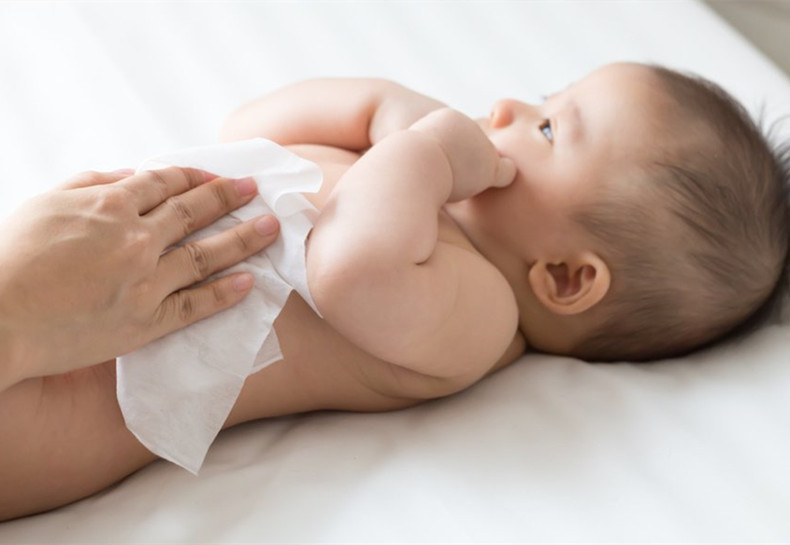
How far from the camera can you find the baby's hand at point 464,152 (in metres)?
1.19

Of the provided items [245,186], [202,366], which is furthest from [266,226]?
[202,366]

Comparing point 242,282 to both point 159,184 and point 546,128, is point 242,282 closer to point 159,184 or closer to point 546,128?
point 159,184

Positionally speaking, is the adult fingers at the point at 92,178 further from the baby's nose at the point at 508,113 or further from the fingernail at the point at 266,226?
the baby's nose at the point at 508,113

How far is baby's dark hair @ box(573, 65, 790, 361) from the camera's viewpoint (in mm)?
1198

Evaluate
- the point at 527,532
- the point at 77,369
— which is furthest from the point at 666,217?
the point at 77,369

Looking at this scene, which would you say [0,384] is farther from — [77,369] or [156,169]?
[156,169]

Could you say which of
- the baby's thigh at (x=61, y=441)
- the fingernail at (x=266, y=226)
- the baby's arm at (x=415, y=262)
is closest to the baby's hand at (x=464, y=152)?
the baby's arm at (x=415, y=262)

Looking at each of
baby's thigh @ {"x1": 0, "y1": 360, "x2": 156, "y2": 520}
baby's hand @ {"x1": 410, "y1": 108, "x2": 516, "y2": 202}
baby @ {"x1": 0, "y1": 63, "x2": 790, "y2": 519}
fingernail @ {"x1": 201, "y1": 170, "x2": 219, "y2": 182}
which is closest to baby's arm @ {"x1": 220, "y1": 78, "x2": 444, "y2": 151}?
baby @ {"x1": 0, "y1": 63, "x2": 790, "y2": 519}

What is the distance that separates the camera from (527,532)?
3.36 ft

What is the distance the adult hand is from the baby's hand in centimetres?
24

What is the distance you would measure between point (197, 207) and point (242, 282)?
93 mm

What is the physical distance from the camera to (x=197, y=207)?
108 cm

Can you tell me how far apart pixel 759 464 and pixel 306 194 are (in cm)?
59

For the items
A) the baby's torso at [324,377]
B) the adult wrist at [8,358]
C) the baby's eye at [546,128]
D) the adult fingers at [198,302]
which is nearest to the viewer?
the adult wrist at [8,358]
